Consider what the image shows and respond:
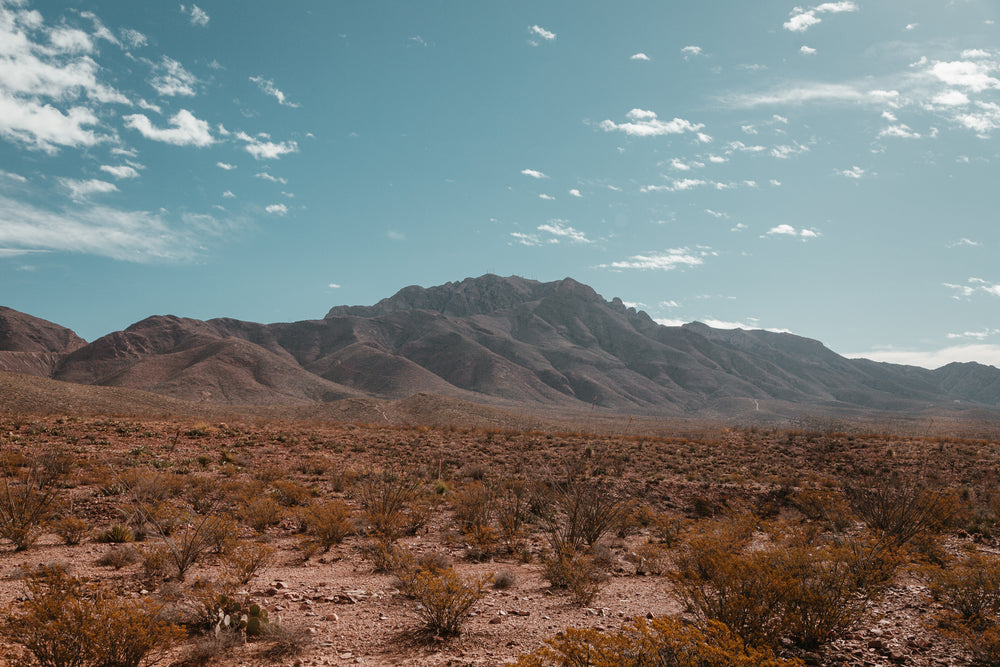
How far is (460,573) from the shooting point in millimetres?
8930

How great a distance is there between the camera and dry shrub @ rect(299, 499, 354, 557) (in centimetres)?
991

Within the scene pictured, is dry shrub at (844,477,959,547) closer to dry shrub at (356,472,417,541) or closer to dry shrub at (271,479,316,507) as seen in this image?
dry shrub at (356,472,417,541)

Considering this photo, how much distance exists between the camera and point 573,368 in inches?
7077

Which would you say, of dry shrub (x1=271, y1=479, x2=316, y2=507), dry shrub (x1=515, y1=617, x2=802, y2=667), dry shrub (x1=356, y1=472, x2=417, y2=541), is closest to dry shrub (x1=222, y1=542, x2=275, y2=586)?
dry shrub (x1=356, y1=472, x2=417, y2=541)

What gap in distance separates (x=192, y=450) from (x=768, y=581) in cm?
2144

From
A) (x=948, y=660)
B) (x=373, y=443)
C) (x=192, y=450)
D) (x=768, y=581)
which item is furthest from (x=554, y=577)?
(x=373, y=443)

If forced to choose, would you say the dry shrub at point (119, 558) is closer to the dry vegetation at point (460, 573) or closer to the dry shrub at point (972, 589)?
the dry vegetation at point (460, 573)

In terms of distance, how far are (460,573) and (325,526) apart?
2.99m

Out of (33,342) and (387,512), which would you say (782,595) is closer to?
(387,512)

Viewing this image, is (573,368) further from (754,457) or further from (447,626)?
(447,626)

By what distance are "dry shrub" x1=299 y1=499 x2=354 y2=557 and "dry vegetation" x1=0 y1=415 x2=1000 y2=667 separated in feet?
0.17

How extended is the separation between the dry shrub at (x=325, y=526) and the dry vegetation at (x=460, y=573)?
0.17 ft

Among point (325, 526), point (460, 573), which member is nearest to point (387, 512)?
point (325, 526)

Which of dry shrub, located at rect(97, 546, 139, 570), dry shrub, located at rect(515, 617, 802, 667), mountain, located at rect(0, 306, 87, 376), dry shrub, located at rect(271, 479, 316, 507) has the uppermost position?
mountain, located at rect(0, 306, 87, 376)
